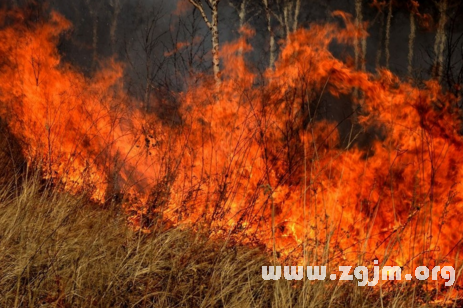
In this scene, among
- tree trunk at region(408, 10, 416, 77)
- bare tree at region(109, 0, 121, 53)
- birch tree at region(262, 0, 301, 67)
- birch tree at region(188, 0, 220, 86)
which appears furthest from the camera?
bare tree at region(109, 0, 121, 53)

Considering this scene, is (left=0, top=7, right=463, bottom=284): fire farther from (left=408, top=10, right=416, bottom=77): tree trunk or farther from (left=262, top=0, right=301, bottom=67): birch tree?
(left=408, top=10, right=416, bottom=77): tree trunk

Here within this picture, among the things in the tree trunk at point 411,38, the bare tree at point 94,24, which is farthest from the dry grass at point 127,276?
the bare tree at point 94,24

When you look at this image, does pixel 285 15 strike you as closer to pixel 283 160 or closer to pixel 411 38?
pixel 411 38

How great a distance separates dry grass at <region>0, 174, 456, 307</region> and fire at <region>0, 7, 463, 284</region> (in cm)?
29

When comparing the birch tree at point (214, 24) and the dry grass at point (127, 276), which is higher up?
the birch tree at point (214, 24)

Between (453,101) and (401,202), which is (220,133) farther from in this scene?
(453,101)

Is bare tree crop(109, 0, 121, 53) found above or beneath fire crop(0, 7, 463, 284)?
above

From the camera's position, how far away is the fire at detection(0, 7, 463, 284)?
11.6 ft

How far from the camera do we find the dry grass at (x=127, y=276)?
221cm

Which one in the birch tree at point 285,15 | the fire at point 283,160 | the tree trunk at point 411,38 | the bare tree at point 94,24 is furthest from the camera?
the bare tree at point 94,24

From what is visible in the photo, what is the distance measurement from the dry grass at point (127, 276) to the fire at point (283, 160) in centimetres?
29

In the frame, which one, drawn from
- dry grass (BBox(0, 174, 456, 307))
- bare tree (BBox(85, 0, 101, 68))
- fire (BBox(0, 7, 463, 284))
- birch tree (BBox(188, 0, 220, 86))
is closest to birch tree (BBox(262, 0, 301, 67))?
birch tree (BBox(188, 0, 220, 86))

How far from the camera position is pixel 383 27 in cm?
1426

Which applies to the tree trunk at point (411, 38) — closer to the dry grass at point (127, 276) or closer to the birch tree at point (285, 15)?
the birch tree at point (285, 15)
